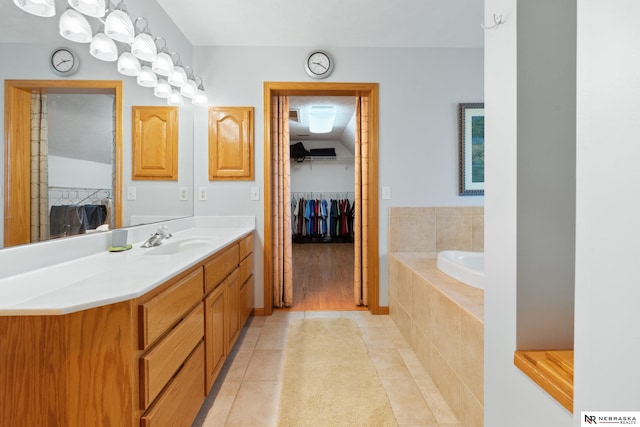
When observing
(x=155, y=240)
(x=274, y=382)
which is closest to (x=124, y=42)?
(x=155, y=240)

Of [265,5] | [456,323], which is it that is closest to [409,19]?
[265,5]

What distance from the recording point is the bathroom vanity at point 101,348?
0.78m

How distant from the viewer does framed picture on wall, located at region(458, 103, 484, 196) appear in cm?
273

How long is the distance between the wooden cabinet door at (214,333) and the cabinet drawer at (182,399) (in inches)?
2.8

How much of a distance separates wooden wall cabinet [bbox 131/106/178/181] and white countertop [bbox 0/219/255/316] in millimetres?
684

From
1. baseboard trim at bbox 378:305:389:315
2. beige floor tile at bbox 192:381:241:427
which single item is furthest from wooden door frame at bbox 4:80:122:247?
baseboard trim at bbox 378:305:389:315

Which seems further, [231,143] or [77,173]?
[231,143]

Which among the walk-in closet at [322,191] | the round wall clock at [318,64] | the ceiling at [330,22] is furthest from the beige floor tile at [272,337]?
the walk-in closet at [322,191]

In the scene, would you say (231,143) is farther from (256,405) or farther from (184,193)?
(256,405)

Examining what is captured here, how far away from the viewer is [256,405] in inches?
59.7

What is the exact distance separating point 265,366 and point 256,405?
35 cm

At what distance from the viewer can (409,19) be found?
2299mm

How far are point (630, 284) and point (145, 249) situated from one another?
1886 mm

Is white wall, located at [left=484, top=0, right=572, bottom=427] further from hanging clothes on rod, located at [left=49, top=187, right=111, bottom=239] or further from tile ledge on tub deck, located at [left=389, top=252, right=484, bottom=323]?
hanging clothes on rod, located at [left=49, top=187, right=111, bottom=239]
